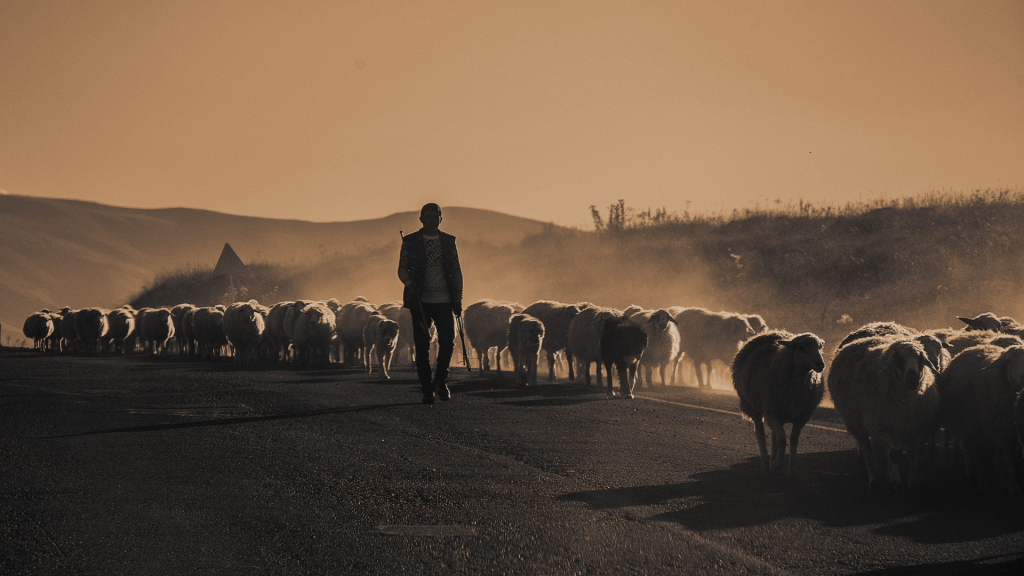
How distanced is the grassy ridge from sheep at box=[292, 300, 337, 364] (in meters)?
16.2

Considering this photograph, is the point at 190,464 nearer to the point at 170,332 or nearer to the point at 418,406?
the point at 418,406

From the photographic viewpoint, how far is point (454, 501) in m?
6.42

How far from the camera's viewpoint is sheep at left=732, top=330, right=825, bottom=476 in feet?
28.5

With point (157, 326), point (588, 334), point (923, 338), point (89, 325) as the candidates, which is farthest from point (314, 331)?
point (923, 338)

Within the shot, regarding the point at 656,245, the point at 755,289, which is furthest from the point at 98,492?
the point at 656,245

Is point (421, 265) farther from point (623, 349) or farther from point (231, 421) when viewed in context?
point (623, 349)

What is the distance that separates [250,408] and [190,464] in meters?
4.94

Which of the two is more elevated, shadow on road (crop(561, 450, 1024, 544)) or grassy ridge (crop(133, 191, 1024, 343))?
grassy ridge (crop(133, 191, 1024, 343))

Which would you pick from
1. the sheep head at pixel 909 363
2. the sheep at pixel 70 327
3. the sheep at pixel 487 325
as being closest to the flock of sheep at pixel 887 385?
the sheep head at pixel 909 363

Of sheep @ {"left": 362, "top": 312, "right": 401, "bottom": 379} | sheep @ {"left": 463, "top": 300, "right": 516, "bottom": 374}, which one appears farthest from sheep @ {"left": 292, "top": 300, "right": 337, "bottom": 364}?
sheep @ {"left": 463, "top": 300, "right": 516, "bottom": 374}

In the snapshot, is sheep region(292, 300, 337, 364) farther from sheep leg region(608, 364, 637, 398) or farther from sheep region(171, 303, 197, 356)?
sheep leg region(608, 364, 637, 398)

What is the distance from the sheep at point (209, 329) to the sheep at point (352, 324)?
6.02 metres

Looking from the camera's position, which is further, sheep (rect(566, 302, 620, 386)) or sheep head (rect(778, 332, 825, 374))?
sheep (rect(566, 302, 620, 386))

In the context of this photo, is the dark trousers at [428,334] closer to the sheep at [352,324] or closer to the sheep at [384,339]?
the sheep at [384,339]
